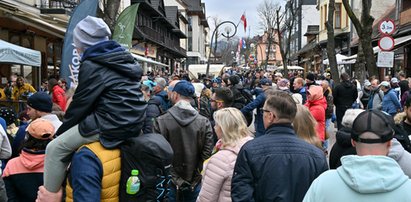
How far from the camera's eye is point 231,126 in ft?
15.0

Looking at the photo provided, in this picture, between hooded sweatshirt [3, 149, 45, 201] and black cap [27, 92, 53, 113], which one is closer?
hooded sweatshirt [3, 149, 45, 201]

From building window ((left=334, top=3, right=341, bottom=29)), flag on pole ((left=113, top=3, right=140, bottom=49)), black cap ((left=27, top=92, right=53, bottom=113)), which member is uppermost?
building window ((left=334, top=3, right=341, bottom=29))

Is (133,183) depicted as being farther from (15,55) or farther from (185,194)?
(15,55)

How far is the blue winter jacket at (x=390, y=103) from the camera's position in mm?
11539

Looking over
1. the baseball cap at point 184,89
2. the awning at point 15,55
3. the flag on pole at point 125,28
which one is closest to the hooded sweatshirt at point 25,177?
the baseball cap at point 184,89

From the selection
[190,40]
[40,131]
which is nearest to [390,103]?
[40,131]

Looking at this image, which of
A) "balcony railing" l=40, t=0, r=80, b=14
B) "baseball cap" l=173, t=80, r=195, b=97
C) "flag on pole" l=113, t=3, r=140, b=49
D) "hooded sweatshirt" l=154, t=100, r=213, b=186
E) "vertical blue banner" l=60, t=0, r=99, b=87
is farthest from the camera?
"balcony railing" l=40, t=0, r=80, b=14

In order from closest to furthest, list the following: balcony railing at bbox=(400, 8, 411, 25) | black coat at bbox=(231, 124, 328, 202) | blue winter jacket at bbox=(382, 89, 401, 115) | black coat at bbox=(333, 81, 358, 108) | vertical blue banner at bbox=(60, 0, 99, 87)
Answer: black coat at bbox=(231, 124, 328, 202)
vertical blue banner at bbox=(60, 0, 99, 87)
blue winter jacket at bbox=(382, 89, 401, 115)
black coat at bbox=(333, 81, 358, 108)
balcony railing at bbox=(400, 8, 411, 25)

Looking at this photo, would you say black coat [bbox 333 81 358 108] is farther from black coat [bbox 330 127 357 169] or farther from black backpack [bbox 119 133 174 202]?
black backpack [bbox 119 133 174 202]

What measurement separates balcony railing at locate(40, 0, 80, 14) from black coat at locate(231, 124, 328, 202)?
59.1ft

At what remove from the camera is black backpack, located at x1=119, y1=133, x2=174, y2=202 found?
2863 mm

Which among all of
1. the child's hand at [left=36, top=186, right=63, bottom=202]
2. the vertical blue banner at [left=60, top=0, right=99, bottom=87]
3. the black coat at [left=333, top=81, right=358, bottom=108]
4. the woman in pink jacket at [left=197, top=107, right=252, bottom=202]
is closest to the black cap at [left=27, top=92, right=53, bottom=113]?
the woman in pink jacket at [left=197, top=107, right=252, bottom=202]

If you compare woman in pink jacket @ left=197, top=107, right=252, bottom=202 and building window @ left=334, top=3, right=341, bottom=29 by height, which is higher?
building window @ left=334, top=3, right=341, bottom=29

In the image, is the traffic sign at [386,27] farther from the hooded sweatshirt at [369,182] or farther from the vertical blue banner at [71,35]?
the hooded sweatshirt at [369,182]
